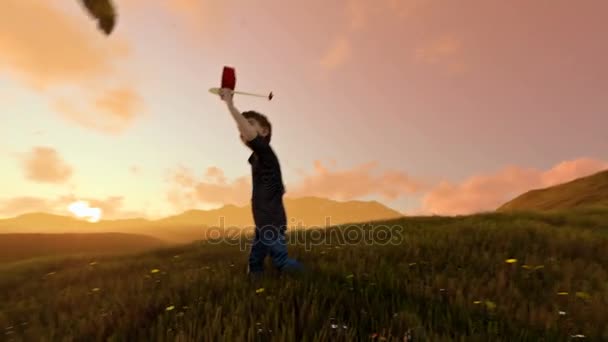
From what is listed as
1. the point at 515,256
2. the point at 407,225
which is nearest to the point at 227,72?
the point at 515,256

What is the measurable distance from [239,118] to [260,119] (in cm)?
94

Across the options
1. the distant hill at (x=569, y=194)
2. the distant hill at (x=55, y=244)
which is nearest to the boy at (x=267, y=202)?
the distant hill at (x=55, y=244)

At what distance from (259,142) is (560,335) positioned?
3485 mm

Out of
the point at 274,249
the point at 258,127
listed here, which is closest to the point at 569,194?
the point at 274,249

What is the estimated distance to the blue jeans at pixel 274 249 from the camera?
211 inches

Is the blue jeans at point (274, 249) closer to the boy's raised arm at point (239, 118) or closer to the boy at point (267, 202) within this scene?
the boy at point (267, 202)

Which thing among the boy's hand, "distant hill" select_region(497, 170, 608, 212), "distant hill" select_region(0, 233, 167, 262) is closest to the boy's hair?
the boy's hand

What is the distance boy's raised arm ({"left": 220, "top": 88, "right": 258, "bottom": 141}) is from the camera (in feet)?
14.1

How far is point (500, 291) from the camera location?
4.30m

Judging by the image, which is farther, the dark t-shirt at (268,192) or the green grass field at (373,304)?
the dark t-shirt at (268,192)

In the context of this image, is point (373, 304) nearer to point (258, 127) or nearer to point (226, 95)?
point (226, 95)

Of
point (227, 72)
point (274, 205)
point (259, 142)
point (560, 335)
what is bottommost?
point (560, 335)

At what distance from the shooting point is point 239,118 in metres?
4.65

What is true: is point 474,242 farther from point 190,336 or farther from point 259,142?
point 190,336
